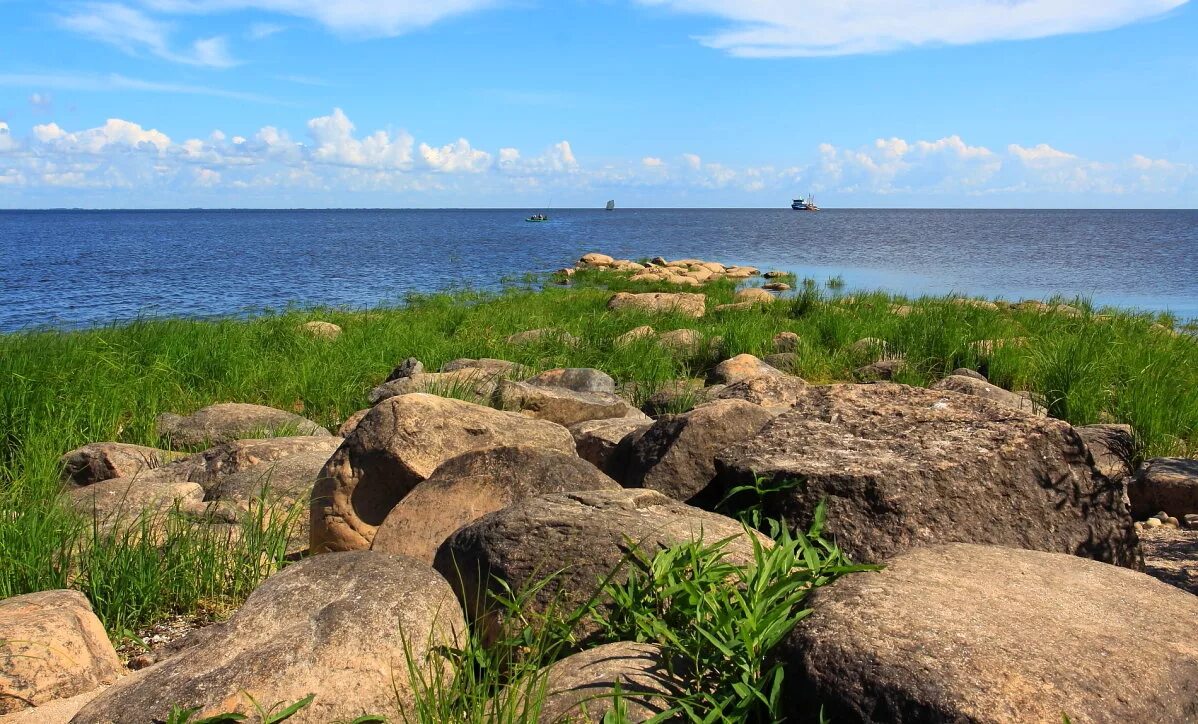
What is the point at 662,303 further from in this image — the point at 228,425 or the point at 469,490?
the point at 469,490

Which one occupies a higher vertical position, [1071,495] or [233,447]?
[1071,495]

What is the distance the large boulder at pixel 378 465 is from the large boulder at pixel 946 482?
136cm

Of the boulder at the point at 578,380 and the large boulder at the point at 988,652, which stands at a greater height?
the large boulder at the point at 988,652

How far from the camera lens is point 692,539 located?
3.58 m

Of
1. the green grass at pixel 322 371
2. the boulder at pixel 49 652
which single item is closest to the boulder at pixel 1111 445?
the green grass at pixel 322 371

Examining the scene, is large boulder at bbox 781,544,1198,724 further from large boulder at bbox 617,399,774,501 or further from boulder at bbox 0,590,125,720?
boulder at bbox 0,590,125,720

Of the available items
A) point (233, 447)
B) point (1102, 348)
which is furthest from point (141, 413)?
point (1102, 348)

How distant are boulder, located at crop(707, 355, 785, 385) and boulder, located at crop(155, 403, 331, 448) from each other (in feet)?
13.7

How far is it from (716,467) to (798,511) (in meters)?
0.58

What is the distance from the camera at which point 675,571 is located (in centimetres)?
329

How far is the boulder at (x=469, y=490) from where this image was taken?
4.21m

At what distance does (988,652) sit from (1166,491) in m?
4.43

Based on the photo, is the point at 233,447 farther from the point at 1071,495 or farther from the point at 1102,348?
the point at 1102,348

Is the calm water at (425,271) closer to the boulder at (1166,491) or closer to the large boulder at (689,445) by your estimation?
the large boulder at (689,445)
